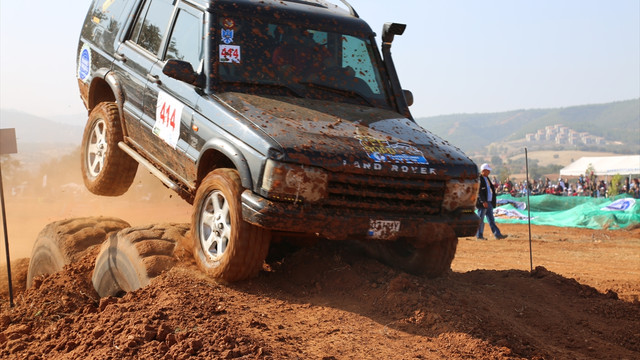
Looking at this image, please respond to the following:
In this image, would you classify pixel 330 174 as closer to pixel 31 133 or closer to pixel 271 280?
pixel 271 280

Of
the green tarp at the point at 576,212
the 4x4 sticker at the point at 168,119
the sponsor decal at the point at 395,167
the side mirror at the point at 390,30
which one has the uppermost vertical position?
the side mirror at the point at 390,30

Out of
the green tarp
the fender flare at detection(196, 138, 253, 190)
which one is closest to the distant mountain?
the green tarp

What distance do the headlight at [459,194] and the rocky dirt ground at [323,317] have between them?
675mm

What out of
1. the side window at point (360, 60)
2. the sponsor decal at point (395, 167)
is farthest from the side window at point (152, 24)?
the sponsor decal at point (395, 167)

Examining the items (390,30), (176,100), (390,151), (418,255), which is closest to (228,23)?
(176,100)

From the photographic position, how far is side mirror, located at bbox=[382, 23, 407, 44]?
7160 millimetres

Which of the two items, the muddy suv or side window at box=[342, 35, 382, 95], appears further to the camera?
side window at box=[342, 35, 382, 95]

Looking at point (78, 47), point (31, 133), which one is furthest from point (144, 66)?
point (31, 133)

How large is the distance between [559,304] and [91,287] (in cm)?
435

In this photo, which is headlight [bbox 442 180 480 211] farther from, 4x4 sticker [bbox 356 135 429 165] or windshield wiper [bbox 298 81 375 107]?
windshield wiper [bbox 298 81 375 107]

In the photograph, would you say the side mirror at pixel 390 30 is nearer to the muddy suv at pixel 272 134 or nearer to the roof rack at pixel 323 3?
the muddy suv at pixel 272 134

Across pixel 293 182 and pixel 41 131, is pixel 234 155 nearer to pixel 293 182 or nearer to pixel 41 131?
pixel 293 182

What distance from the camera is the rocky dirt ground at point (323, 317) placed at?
4473mm

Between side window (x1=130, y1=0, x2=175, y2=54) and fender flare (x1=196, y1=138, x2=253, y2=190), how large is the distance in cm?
179
